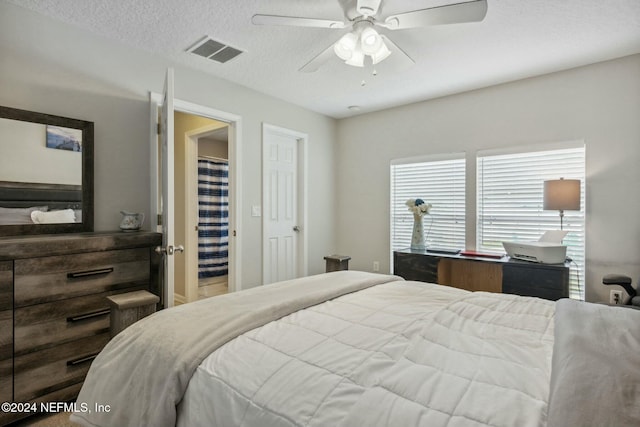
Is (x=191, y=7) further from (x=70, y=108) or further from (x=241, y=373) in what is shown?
(x=241, y=373)

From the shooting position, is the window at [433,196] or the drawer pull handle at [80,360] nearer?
the drawer pull handle at [80,360]

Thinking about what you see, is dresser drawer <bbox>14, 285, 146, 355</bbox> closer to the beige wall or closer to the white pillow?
the white pillow

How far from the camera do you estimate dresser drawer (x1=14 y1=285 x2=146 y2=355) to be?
1.82 m

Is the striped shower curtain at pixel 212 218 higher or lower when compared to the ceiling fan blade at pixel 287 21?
lower

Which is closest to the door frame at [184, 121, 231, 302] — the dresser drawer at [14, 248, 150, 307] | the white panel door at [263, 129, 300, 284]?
the white panel door at [263, 129, 300, 284]

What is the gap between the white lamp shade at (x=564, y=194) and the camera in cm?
282

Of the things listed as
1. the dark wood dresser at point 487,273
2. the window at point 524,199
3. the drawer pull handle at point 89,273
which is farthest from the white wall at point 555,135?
the drawer pull handle at point 89,273

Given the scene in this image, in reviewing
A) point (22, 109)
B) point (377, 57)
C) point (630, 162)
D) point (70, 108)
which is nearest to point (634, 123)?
point (630, 162)

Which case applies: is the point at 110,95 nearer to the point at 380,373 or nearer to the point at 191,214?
the point at 191,214

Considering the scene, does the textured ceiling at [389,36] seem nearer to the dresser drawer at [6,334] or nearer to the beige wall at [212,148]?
the beige wall at [212,148]

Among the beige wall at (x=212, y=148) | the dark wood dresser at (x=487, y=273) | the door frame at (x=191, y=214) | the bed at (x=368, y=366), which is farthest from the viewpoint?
the beige wall at (x=212, y=148)

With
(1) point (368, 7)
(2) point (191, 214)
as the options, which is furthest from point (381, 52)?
(2) point (191, 214)

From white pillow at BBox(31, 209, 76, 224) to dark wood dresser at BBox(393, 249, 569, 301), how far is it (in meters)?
2.95

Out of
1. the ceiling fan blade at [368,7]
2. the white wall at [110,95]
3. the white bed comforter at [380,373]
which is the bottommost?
the white bed comforter at [380,373]
